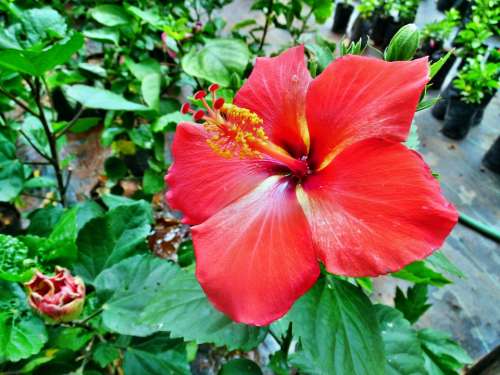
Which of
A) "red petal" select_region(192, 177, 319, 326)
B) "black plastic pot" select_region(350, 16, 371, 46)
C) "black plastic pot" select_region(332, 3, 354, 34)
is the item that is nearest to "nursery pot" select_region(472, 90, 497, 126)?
"black plastic pot" select_region(350, 16, 371, 46)

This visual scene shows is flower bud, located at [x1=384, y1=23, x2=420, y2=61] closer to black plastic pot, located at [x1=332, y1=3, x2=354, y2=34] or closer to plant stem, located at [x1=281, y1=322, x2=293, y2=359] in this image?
plant stem, located at [x1=281, y1=322, x2=293, y2=359]

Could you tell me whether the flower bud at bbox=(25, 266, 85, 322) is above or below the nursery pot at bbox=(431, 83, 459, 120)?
above

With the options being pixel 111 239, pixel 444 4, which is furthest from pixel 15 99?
pixel 444 4

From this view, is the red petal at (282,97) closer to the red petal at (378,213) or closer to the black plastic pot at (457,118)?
the red petal at (378,213)

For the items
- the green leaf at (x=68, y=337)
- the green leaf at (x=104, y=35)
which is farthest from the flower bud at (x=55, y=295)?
the green leaf at (x=104, y=35)

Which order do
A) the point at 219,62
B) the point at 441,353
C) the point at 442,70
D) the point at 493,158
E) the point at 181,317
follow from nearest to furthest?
the point at 181,317 < the point at 441,353 < the point at 219,62 < the point at 493,158 < the point at 442,70

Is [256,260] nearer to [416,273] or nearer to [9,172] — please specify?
[416,273]

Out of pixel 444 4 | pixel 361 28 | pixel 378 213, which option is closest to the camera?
pixel 378 213
